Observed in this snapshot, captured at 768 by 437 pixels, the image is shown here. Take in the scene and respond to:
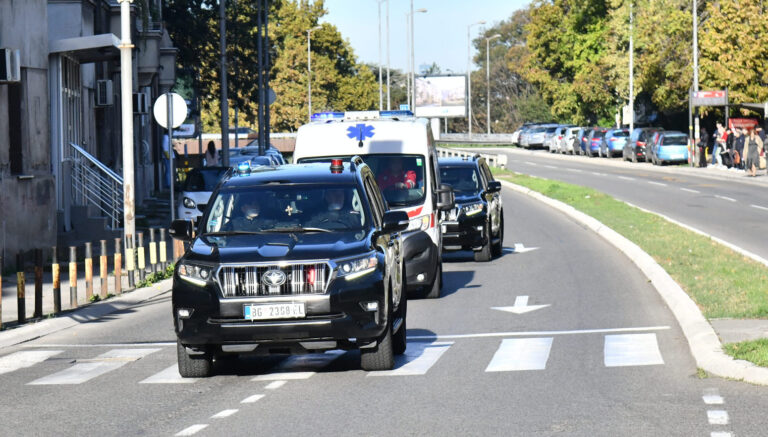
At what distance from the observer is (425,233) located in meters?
16.6

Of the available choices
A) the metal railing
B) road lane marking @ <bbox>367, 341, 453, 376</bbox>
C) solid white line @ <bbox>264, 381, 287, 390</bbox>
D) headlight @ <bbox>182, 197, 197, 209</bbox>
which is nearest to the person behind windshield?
road lane marking @ <bbox>367, 341, 453, 376</bbox>

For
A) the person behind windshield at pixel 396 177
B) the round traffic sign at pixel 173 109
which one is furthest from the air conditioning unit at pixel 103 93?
the person behind windshield at pixel 396 177

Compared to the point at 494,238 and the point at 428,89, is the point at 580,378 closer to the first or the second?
the point at 494,238

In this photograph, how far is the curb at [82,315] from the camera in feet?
46.3

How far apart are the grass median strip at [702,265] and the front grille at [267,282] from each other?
11.5 ft

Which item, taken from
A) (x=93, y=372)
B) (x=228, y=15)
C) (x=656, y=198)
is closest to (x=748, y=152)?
(x=656, y=198)

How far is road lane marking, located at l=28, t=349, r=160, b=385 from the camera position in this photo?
11.1m

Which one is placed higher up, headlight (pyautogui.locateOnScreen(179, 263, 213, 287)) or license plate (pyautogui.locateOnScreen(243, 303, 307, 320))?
headlight (pyautogui.locateOnScreen(179, 263, 213, 287))

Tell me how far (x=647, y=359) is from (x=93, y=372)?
193 inches

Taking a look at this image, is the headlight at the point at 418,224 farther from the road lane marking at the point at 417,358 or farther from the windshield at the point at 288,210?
the windshield at the point at 288,210

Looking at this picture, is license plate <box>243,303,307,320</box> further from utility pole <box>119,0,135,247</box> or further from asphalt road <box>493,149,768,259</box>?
asphalt road <box>493,149,768,259</box>

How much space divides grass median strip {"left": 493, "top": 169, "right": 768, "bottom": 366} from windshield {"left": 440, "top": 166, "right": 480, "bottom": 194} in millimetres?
3022

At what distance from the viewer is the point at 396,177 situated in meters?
17.2

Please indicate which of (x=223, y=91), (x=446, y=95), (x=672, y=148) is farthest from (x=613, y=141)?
(x=223, y=91)
